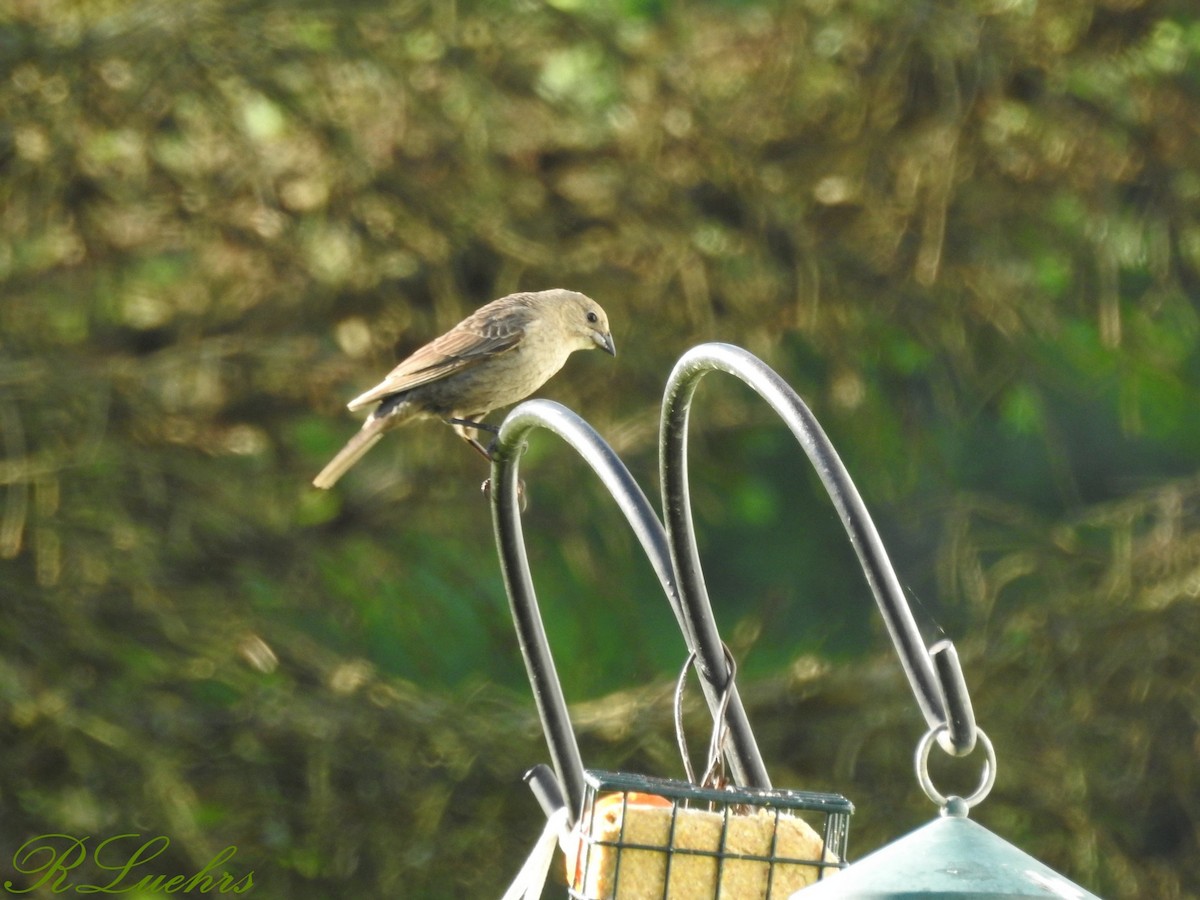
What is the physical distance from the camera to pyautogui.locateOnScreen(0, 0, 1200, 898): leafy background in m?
5.13

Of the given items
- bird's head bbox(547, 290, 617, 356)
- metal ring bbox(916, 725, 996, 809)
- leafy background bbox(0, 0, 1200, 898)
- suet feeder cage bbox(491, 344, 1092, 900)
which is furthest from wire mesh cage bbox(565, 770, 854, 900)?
leafy background bbox(0, 0, 1200, 898)

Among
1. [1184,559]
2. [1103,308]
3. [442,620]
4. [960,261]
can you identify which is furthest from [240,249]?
[1184,559]

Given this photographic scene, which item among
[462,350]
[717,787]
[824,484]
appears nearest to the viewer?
[824,484]

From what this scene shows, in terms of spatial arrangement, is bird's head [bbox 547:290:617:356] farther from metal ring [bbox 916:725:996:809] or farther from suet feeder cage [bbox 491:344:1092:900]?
metal ring [bbox 916:725:996:809]

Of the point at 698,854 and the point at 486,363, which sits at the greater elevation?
the point at 698,854

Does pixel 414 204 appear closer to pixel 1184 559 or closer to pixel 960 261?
pixel 960 261

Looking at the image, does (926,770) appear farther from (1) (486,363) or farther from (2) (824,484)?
(1) (486,363)

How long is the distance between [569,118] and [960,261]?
4.79 feet

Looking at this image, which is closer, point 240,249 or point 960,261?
point 240,249

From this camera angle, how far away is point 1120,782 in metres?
5.63

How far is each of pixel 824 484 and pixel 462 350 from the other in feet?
8.46

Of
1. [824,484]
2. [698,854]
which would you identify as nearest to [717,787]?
[698,854]

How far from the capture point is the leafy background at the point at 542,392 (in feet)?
16.8

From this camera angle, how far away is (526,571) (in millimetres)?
2707
